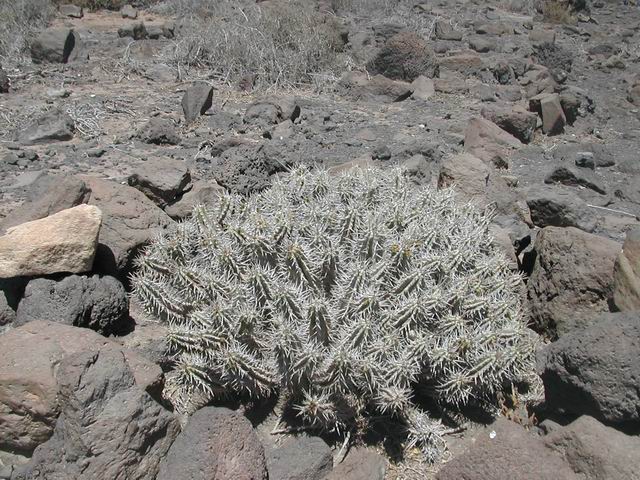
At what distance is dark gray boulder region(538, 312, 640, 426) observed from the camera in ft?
8.64

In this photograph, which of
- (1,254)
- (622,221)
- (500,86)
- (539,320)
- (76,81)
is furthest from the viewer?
(500,86)

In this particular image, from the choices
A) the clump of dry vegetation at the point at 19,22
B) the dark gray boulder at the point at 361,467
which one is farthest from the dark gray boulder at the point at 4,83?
the dark gray boulder at the point at 361,467

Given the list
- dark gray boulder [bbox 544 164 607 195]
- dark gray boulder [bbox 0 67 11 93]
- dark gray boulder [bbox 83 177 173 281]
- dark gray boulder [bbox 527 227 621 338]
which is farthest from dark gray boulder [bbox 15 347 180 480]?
dark gray boulder [bbox 0 67 11 93]

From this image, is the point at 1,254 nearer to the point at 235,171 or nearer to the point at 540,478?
the point at 235,171

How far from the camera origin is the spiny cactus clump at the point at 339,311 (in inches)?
106

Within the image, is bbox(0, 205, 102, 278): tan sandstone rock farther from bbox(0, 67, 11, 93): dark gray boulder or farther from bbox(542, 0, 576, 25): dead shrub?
bbox(542, 0, 576, 25): dead shrub

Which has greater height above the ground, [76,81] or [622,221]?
[622,221]

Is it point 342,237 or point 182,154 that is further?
point 182,154

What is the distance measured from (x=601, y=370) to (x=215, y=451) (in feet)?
5.25

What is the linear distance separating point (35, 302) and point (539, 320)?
2.69 metres

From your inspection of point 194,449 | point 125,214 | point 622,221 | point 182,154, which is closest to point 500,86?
point 622,221

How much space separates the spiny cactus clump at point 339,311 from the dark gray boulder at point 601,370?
0.20 m

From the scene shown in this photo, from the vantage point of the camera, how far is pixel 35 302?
331 centimetres

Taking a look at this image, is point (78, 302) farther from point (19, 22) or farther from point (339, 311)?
point (19, 22)
